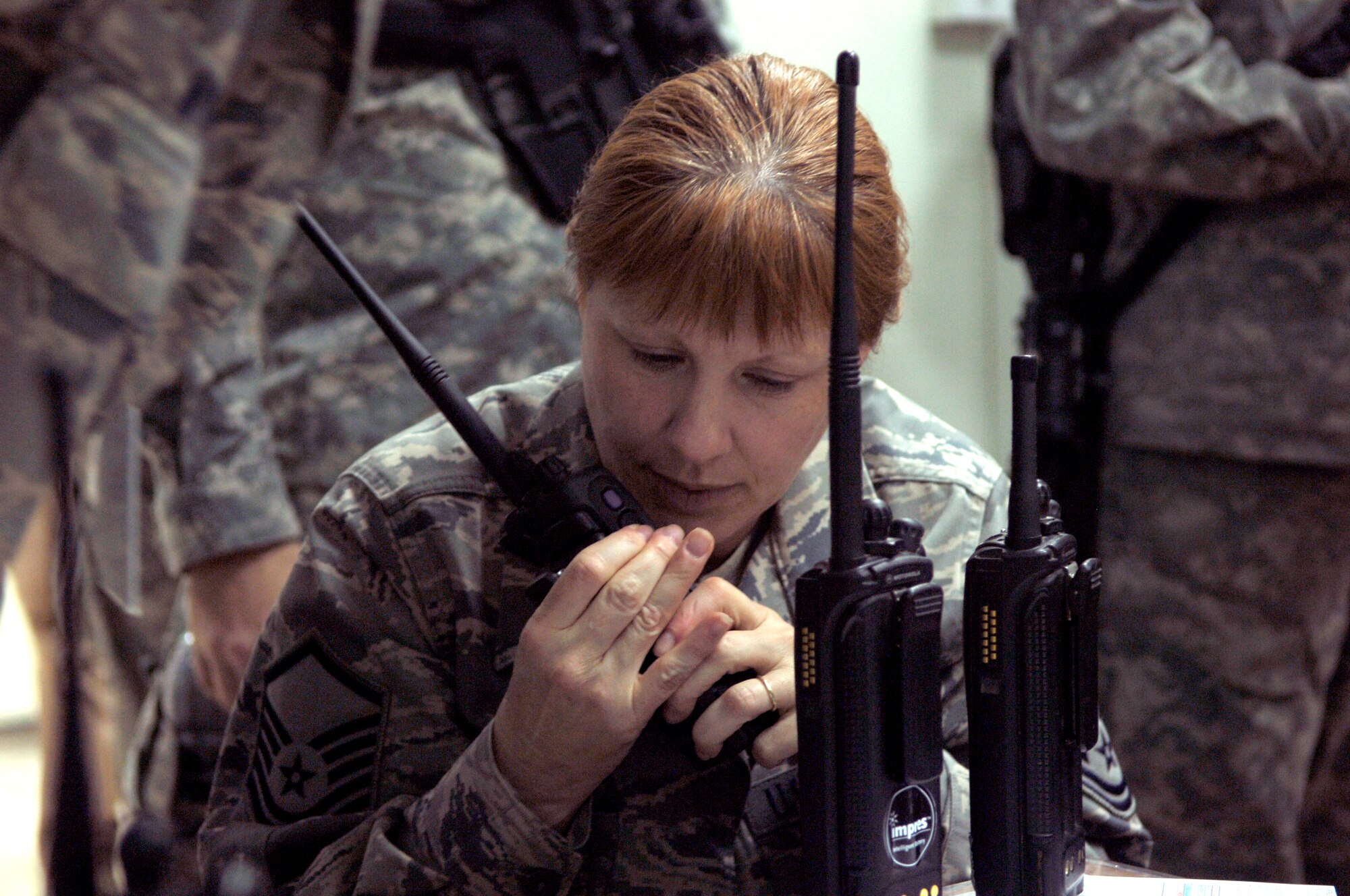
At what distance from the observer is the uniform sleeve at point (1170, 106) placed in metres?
1.62

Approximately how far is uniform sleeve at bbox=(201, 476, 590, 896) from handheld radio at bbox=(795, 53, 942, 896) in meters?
0.23

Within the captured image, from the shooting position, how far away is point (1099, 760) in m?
1.00

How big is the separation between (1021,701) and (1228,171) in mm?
1106

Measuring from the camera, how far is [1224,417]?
5.82 ft

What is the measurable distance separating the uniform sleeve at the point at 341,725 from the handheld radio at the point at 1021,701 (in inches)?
9.8

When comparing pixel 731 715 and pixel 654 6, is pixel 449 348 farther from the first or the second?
pixel 731 715

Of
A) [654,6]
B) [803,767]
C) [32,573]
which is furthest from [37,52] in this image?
[654,6]

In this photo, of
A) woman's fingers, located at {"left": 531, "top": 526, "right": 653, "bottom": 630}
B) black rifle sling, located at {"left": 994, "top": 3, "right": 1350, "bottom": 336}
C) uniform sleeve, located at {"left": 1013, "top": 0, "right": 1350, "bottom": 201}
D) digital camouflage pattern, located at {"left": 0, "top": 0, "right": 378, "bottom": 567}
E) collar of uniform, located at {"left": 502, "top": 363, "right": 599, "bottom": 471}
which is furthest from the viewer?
black rifle sling, located at {"left": 994, "top": 3, "right": 1350, "bottom": 336}

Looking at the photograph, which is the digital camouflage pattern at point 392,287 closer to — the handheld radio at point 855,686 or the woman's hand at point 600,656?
the woman's hand at point 600,656

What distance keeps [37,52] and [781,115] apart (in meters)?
0.65

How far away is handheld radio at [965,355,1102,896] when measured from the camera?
75 centimetres

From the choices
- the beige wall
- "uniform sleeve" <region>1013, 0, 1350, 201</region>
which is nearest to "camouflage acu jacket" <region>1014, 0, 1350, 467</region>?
"uniform sleeve" <region>1013, 0, 1350, 201</region>

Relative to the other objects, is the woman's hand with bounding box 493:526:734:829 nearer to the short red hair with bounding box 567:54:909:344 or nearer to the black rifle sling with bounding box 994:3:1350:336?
the short red hair with bounding box 567:54:909:344

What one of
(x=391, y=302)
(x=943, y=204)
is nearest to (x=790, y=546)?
(x=391, y=302)
